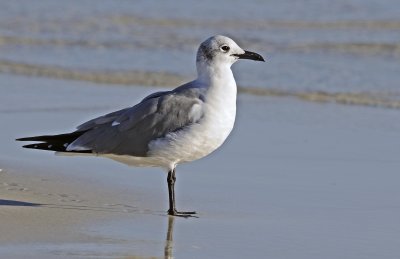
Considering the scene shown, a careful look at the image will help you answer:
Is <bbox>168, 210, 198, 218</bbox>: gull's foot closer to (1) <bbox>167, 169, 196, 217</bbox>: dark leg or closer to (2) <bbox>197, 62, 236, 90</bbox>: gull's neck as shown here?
(1) <bbox>167, 169, 196, 217</bbox>: dark leg

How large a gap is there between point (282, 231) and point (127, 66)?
668cm

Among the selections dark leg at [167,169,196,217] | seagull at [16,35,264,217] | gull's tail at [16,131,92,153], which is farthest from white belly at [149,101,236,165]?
gull's tail at [16,131,92,153]

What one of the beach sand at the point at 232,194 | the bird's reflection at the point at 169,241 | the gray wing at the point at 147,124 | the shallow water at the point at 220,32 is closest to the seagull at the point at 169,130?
the gray wing at the point at 147,124

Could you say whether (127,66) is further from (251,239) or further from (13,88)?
(251,239)

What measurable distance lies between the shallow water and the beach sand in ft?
5.63

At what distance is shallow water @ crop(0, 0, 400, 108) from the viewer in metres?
11.4

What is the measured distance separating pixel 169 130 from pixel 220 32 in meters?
8.49

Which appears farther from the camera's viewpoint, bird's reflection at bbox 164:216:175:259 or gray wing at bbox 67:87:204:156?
gray wing at bbox 67:87:204:156

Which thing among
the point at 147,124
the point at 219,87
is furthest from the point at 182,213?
the point at 219,87

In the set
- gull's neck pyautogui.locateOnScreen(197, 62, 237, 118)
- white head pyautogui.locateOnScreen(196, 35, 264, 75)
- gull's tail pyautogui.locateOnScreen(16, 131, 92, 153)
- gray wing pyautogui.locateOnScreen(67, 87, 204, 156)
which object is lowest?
gull's tail pyautogui.locateOnScreen(16, 131, 92, 153)

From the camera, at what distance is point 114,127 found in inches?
Answer: 255

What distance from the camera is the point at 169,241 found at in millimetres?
5617

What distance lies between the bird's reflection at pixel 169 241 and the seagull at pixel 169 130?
12 cm

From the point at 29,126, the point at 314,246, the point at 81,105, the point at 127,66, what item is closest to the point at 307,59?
the point at 127,66
